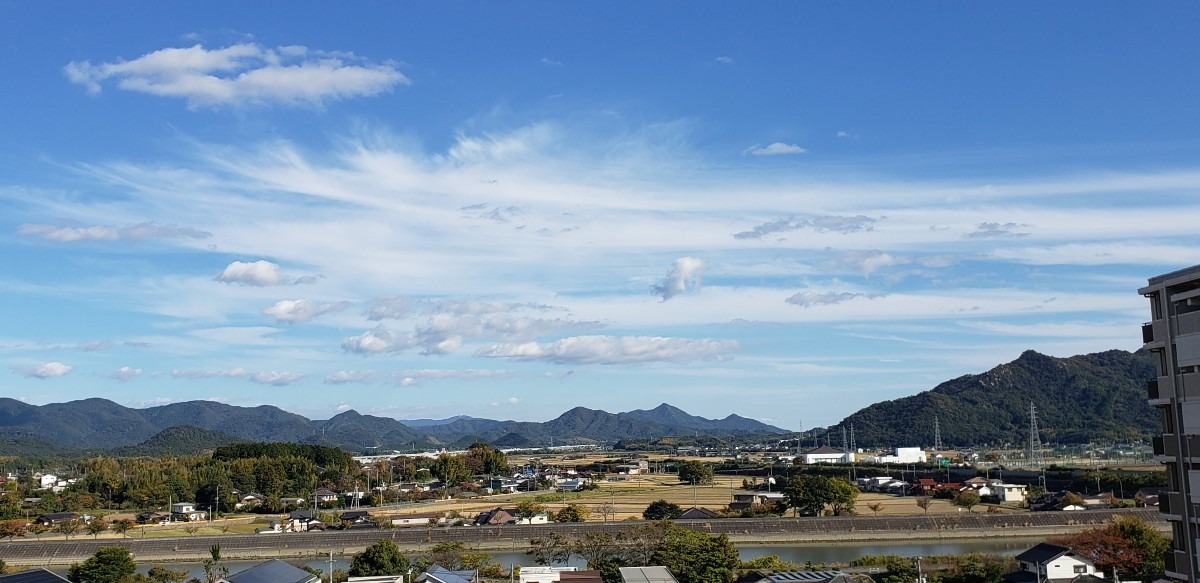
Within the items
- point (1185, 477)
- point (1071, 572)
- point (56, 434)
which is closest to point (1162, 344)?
point (1185, 477)

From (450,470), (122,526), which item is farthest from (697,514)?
(450,470)

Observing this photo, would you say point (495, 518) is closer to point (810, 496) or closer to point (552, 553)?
point (552, 553)

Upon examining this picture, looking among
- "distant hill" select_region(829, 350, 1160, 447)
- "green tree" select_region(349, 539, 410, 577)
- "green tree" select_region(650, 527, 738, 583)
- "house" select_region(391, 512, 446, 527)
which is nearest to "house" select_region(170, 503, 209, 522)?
"house" select_region(391, 512, 446, 527)

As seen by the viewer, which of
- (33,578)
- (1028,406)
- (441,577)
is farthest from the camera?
(1028,406)

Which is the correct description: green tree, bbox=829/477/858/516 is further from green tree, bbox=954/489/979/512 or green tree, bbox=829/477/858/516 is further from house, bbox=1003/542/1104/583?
house, bbox=1003/542/1104/583

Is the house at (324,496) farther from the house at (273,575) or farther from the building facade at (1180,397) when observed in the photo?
the building facade at (1180,397)

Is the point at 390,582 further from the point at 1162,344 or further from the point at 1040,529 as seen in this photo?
the point at 1040,529
